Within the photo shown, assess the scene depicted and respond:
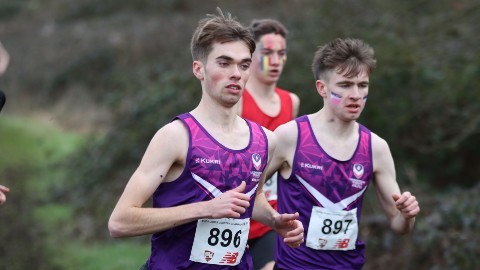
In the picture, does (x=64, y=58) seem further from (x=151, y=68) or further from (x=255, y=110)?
(x=255, y=110)

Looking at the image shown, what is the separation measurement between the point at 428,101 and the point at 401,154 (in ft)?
2.48

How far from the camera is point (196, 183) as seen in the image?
4.16 meters

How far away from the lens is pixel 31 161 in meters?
15.2

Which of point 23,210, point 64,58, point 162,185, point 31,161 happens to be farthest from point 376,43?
point 64,58

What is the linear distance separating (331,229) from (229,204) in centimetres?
121

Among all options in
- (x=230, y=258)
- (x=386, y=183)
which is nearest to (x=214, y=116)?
(x=230, y=258)

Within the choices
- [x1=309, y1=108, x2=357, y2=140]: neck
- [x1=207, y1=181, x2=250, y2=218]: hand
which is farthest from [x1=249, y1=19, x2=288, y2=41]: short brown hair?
[x1=207, y1=181, x2=250, y2=218]: hand

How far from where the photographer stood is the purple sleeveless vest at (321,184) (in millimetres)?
4957

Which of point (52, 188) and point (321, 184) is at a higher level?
point (321, 184)

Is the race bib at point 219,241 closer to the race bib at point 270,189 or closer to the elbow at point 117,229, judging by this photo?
the elbow at point 117,229

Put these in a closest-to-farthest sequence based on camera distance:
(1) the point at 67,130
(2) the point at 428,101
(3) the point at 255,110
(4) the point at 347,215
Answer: (4) the point at 347,215, (3) the point at 255,110, (2) the point at 428,101, (1) the point at 67,130

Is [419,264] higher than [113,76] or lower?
lower

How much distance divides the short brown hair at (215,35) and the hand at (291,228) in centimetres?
91

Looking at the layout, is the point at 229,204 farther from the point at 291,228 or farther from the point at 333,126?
the point at 333,126
